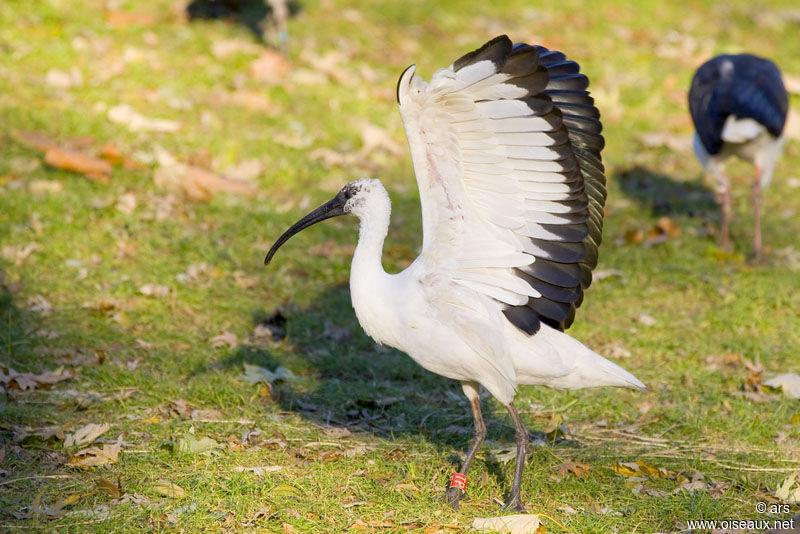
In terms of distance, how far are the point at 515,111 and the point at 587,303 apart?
338 centimetres

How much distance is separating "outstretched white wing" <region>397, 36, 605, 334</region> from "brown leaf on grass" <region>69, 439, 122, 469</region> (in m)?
1.75

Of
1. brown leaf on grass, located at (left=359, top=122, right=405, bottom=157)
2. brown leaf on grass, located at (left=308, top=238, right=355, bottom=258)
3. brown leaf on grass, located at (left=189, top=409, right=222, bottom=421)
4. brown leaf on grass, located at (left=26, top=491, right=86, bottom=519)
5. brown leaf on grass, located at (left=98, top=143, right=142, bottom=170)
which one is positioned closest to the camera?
brown leaf on grass, located at (left=26, top=491, right=86, bottom=519)

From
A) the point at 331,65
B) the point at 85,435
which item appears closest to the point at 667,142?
the point at 331,65

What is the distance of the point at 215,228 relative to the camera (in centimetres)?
743

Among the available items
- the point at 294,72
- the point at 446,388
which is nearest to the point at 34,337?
the point at 446,388

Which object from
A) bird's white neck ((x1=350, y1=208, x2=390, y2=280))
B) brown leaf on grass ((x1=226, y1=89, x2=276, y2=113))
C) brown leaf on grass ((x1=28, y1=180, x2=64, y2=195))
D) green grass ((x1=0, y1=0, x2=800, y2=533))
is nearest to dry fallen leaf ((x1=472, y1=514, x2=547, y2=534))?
green grass ((x1=0, y1=0, x2=800, y2=533))

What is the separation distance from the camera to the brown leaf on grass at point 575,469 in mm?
4445

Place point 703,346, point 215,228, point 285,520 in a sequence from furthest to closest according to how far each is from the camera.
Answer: point 215,228, point 703,346, point 285,520

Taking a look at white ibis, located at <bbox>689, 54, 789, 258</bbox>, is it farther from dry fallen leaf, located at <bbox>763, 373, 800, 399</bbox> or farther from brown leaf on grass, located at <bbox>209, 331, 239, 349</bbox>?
brown leaf on grass, located at <bbox>209, 331, 239, 349</bbox>

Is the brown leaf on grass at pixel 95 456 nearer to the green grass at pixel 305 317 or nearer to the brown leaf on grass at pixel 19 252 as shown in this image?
the green grass at pixel 305 317

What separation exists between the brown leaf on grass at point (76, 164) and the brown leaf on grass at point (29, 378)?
2928 mm

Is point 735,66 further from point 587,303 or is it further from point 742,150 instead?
point 587,303

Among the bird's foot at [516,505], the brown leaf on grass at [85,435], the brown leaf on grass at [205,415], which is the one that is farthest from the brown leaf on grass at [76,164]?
the bird's foot at [516,505]

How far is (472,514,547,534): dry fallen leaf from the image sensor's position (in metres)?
3.87
